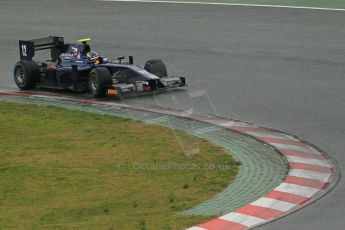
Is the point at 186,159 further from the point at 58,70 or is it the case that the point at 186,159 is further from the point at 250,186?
the point at 58,70

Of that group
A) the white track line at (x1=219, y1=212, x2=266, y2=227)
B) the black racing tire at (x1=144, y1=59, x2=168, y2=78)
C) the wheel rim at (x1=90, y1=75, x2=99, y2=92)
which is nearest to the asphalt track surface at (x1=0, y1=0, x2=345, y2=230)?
the white track line at (x1=219, y1=212, x2=266, y2=227)

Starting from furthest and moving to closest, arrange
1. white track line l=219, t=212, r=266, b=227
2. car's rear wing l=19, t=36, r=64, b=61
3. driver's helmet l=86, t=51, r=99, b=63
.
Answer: car's rear wing l=19, t=36, r=64, b=61
driver's helmet l=86, t=51, r=99, b=63
white track line l=219, t=212, r=266, b=227

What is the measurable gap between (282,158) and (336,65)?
8982mm

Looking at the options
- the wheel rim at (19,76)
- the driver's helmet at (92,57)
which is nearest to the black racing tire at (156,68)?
the driver's helmet at (92,57)

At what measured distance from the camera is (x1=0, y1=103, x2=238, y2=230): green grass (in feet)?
42.4

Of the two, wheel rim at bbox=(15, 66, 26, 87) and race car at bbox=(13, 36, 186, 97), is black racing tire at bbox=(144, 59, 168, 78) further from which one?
wheel rim at bbox=(15, 66, 26, 87)

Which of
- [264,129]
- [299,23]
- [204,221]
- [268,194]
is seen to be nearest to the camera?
[204,221]

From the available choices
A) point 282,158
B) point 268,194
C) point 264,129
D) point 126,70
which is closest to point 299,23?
point 126,70

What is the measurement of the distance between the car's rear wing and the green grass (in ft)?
11.5

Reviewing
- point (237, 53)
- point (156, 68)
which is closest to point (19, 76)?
point (156, 68)

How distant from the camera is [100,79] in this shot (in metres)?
21.6

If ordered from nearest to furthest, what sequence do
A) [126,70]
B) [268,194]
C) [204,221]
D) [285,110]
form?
[204,221] → [268,194] → [285,110] → [126,70]

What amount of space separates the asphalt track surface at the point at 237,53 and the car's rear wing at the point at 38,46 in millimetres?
1292

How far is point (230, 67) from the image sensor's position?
983 inches
